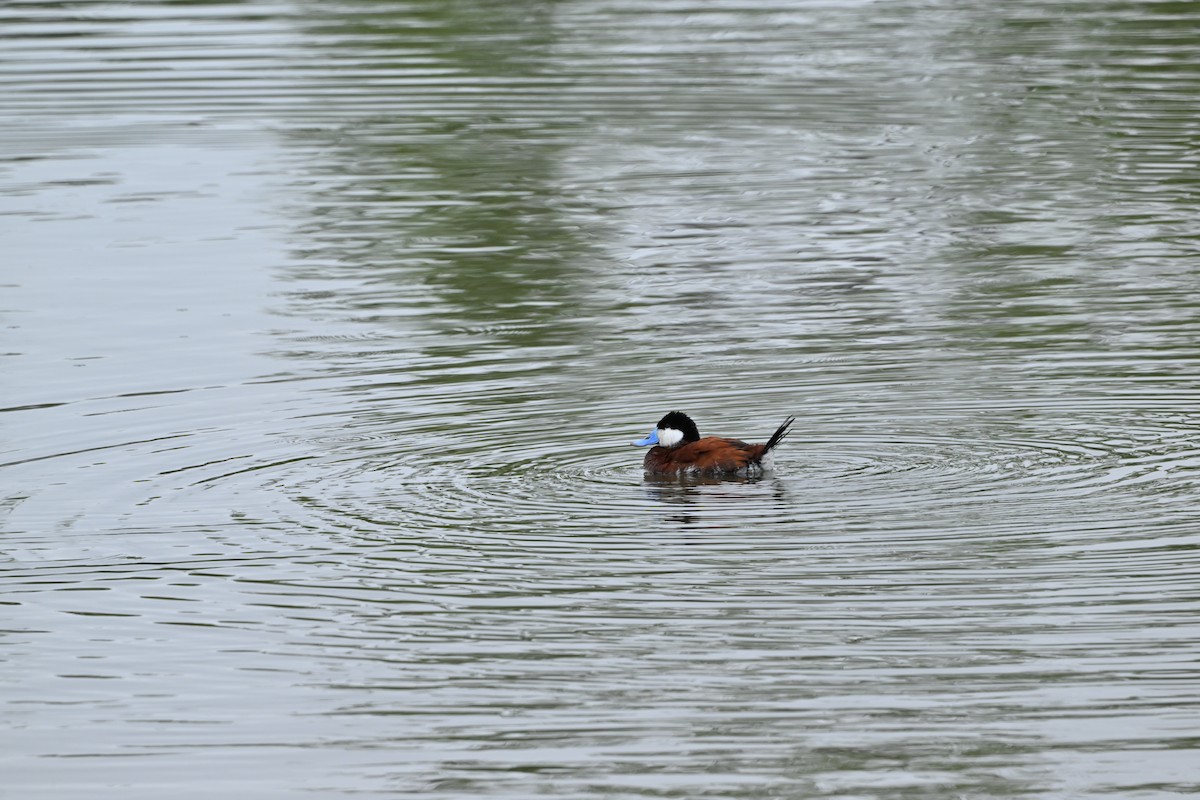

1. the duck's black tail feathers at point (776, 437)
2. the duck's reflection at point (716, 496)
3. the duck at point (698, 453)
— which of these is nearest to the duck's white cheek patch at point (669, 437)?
the duck at point (698, 453)

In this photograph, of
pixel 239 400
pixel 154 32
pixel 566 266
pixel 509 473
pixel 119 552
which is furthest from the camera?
pixel 154 32

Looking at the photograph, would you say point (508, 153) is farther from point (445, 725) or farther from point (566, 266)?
point (445, 725)

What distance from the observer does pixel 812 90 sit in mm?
23562

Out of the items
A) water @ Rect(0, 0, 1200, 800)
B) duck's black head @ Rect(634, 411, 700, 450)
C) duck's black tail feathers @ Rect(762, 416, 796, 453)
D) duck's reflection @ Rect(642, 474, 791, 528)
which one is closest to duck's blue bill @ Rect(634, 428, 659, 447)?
duck's black head @ Rect(634, 411, 700, 450)

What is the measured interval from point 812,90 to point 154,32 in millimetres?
10750

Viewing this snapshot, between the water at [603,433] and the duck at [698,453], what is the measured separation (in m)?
0.12

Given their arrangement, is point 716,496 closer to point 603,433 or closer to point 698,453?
point 698,453

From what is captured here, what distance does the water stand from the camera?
7352 millimetres

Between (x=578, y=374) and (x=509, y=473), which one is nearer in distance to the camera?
(x=509, y=473)

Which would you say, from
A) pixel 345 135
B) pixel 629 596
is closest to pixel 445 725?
pixel 629 596

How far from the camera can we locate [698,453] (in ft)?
35.2

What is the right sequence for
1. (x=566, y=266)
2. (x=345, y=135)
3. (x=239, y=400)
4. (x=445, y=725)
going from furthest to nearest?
1. (x=345, y=135)
2. (x=566, y=266)
3. (x=239, y=400)
4. (x=445, y=725)

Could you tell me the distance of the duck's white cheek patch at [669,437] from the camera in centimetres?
1082

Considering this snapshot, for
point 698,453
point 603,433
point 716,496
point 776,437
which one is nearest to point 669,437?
point 698,453
